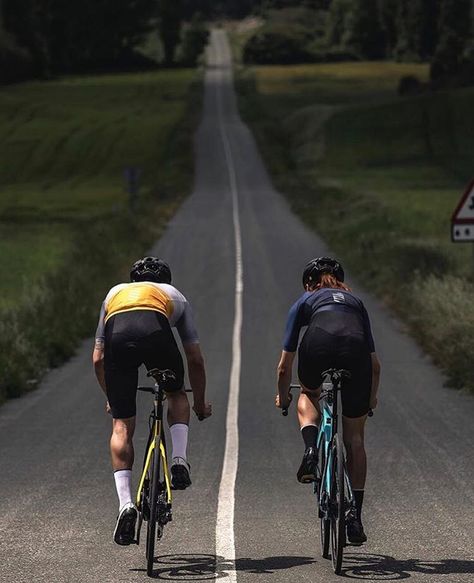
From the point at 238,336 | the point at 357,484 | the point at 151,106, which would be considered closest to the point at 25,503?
the point at 357,484

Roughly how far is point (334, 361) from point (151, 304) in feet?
3.99

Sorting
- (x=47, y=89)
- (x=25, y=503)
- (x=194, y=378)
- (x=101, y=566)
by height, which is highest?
(x=194, y=378)

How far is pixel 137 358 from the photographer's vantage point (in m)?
8.68

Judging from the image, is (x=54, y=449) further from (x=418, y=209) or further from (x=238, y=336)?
(x=418, y=209)

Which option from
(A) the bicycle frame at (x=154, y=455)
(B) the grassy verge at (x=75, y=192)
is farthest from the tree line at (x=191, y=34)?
(A) the bicycle frame at (x=154, y=455)

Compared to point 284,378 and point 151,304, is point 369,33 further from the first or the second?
point 151,304

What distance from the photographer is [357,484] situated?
898 cm

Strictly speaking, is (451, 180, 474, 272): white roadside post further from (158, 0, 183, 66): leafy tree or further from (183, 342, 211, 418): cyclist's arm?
(158, 0, 183, 66): leafy tree

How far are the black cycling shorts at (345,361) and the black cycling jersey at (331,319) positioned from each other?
0.05m

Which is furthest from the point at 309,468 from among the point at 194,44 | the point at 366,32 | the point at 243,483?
the point at 194,44

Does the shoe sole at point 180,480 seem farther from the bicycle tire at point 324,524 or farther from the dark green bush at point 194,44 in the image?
the dark green bush at point 194,44

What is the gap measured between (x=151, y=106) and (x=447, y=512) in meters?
105

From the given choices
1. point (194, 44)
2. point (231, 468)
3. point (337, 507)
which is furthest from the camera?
point (194, 44)

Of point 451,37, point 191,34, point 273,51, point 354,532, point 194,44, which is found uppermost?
point 354,532
